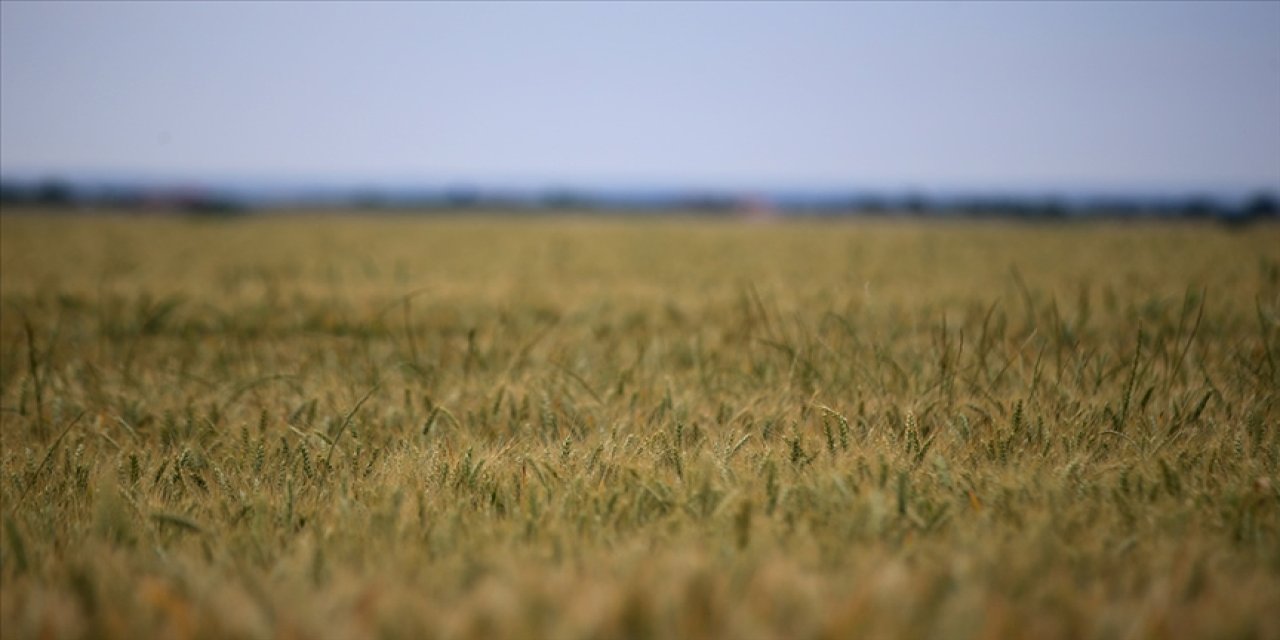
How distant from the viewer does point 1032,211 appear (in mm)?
53219

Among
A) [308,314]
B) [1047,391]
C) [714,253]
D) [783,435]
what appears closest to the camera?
[783,435]

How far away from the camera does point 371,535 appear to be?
175 cm

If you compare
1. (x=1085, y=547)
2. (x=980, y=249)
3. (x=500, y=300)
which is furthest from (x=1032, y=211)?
(x=1085, y=547)

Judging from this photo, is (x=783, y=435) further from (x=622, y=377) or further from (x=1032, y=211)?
(x=1032, y=211)

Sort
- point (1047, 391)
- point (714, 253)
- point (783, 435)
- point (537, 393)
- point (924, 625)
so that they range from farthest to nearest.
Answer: point (714, 253)
point (537, 393)
point (1047, 391)
point (783, 435)
point (924, 625)

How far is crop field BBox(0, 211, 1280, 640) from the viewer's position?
129cm

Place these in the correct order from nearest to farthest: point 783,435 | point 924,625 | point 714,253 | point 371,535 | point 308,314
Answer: point 924,625
point 371,535
point 783,435
point 308,314
point 714,253

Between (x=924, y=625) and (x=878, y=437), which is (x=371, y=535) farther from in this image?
(x=878, y=437)

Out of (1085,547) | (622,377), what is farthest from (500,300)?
(1085,547)

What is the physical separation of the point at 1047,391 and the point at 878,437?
0.83m

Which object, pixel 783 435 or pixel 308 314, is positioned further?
pixel 308 314

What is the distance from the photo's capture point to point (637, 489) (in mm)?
2004

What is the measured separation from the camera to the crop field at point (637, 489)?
129 centimetres

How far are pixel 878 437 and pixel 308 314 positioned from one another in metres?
4.66
